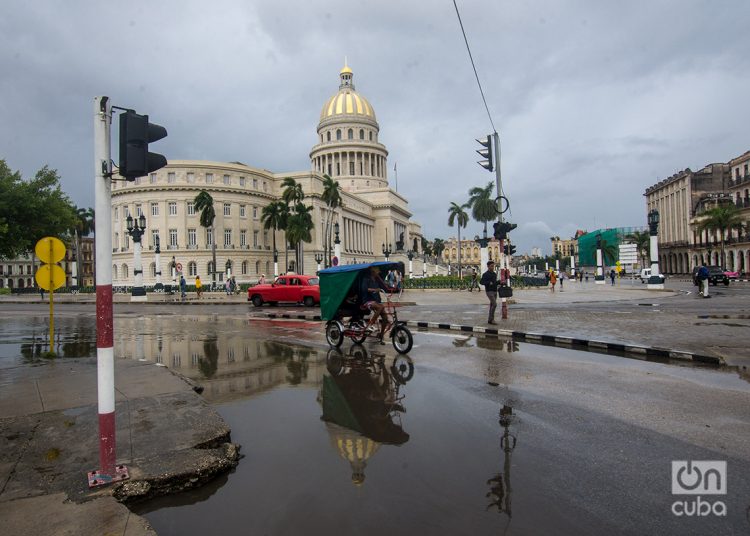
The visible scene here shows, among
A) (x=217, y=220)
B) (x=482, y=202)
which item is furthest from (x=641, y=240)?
(x=217, y=220)

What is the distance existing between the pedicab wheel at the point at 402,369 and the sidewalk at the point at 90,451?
3.15m

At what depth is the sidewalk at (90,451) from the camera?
11.0ft

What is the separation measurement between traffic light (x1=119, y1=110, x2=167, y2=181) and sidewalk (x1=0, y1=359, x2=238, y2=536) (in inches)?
99.2

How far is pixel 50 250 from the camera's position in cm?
957

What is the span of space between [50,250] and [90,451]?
6.66 metres

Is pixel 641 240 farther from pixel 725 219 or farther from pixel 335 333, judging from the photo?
pixel 335 333

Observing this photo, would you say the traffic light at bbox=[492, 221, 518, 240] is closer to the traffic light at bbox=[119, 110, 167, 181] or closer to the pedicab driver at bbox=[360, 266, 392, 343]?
the pedicab driver at bbox=[360, 266, 392, 343]

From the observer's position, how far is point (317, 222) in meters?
78.6

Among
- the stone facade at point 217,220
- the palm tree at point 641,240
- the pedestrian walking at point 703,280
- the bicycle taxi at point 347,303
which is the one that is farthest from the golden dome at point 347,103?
the bicycle taxi at point 347,303

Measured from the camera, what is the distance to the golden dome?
10294cm

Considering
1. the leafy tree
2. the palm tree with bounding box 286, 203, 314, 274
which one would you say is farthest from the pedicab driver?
the palm tree with bounding box 286, 203, 314, 274

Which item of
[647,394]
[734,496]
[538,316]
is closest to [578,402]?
[647,394]

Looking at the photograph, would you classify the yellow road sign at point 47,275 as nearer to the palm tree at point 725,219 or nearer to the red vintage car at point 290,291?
the red vintage car at point 290,291

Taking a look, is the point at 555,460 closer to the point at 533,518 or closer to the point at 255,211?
the point at 533,518
